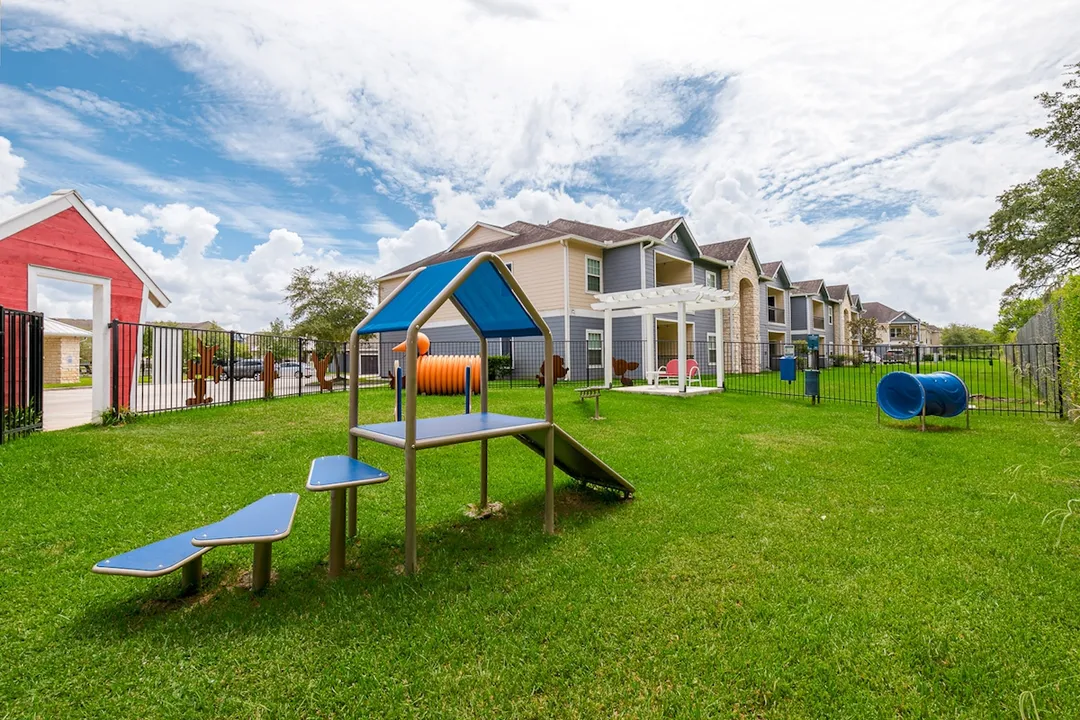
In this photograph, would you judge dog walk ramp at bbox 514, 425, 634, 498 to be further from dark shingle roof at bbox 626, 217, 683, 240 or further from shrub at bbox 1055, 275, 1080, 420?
dark shingle roof at bbox 626, 217, 683, 240

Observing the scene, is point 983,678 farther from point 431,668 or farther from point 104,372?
point 104,372

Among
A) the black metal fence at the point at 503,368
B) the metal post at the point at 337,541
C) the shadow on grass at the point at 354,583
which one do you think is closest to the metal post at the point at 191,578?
the shadow on grass at the point at 354,583

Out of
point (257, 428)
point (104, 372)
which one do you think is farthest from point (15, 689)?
point (104, 372)

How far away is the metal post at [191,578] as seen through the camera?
3.29 m

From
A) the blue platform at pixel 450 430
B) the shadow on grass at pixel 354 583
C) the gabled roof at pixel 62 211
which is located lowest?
the shadow on grass at pixel 354 583

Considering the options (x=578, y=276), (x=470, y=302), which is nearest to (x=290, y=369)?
(x=578, y=276)

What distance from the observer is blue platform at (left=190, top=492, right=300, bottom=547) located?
276 cm

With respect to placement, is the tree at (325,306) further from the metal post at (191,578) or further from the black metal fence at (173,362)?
the metal post at (191,578)

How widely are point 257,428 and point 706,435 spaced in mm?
8138

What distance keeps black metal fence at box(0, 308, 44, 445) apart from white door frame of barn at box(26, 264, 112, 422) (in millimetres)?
847

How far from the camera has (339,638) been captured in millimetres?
2793

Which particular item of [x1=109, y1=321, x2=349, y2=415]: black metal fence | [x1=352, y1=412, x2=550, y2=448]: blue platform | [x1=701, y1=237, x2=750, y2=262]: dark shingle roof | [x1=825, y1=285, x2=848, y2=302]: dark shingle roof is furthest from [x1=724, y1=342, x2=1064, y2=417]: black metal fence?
[x1=825, y1=285, x2=848, y2=302]: dark shingle roof

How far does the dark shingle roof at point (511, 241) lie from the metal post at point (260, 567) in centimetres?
1776

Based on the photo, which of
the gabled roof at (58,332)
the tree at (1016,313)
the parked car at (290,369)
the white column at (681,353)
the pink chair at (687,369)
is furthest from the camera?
the tree at (1016,313)
